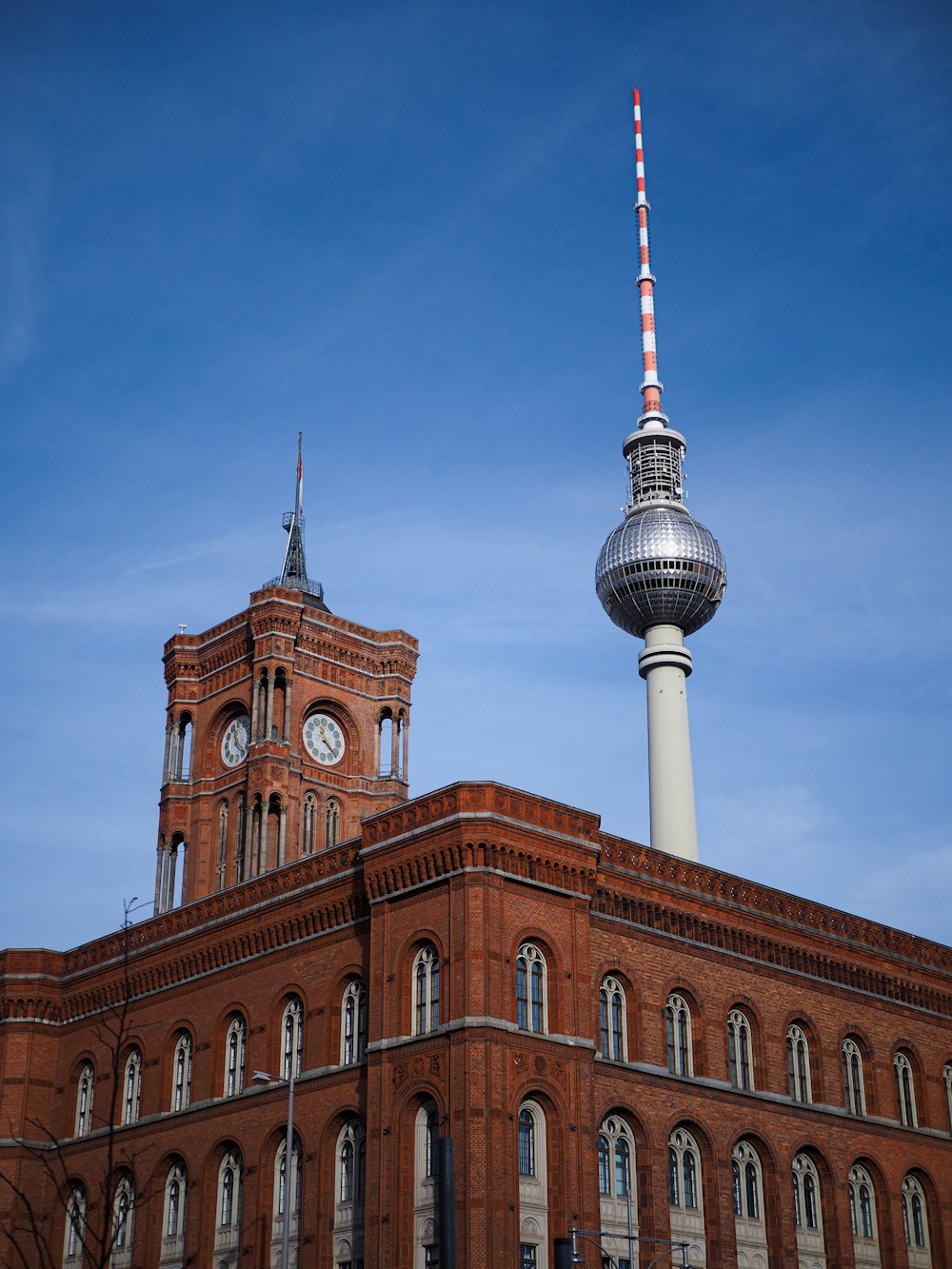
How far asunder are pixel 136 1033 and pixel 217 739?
2295 centimetres

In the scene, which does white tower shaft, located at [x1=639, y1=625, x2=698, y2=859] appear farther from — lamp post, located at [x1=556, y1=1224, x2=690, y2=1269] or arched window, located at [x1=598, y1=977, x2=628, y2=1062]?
lamp post, located at [x1=556, y1=1224, x2=690, y2=1269]

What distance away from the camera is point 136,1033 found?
63219mm

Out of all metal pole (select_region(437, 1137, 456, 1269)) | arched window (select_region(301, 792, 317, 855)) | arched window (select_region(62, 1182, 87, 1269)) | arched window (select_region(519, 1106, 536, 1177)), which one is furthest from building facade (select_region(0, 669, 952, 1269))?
metal pole (select_region(437, 1137, 456, 1269))

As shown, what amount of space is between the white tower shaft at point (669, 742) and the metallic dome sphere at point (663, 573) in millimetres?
1142

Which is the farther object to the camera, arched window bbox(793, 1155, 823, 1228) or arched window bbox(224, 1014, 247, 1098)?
arched window bbox(224, 1014, 247, 1098)

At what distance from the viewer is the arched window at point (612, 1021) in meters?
51.9

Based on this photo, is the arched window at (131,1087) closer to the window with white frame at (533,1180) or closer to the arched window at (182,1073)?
the arched window at (182,1073)

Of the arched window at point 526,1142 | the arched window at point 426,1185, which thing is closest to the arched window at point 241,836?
the arched window at point 426,1185

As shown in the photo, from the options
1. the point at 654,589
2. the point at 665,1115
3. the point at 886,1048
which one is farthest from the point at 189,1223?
the point at 654,589

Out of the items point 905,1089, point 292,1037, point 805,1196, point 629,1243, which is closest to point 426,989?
point 292,1037

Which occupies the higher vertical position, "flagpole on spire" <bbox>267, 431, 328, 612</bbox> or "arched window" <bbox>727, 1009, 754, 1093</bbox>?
"flagpole on spire" <bbox>267, 431, 328, 612</bbox>

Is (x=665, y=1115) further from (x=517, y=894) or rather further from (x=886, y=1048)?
(x=886, y=1048)

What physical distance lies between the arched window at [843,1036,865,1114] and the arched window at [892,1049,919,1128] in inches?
84.7

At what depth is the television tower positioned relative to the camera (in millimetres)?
82375
